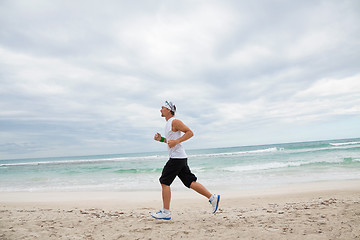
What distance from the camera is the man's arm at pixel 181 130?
383 centimetres

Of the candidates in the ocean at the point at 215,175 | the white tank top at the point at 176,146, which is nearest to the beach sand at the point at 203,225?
the white tank top at the point at 176,146

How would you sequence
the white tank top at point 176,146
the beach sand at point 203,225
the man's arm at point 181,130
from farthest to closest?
the white tank top at point 176,146, the man's arm at point 181,130, the beach sand at point 203,225

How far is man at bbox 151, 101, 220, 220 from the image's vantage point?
12.8ft

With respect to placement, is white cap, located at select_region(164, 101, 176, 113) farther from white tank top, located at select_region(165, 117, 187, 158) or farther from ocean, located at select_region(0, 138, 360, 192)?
ocean, located at select_region(0, 138, 360, 192)

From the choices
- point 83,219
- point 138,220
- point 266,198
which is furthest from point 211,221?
point 266,198

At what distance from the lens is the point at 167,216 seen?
402 cm

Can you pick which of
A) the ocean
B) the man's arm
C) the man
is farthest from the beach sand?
the ocean

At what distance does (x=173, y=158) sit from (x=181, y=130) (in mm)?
460

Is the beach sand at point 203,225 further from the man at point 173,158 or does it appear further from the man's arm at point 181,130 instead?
the man's arm at point 181,130

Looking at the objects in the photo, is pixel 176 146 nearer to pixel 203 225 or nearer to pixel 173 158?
pixel 173 158

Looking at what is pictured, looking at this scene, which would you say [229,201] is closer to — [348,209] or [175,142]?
[348,209]

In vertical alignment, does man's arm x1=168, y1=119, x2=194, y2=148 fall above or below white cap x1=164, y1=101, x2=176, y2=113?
below

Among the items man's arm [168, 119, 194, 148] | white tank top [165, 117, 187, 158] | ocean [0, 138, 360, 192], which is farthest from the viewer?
ocean [0, 138, 360, 192]

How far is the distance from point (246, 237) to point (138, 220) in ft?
6.11
